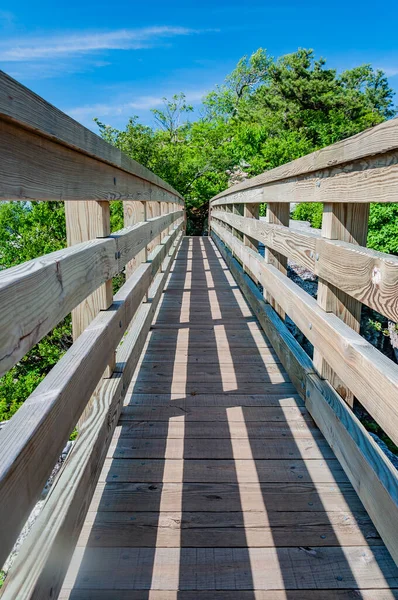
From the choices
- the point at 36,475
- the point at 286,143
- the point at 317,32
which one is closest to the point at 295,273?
the point at 36,475

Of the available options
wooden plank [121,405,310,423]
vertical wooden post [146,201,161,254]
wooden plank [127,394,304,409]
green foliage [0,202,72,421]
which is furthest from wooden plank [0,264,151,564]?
green foliage [0,202,72,421]

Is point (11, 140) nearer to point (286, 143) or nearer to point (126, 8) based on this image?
point (286, 143)

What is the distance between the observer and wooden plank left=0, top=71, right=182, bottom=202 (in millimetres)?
951

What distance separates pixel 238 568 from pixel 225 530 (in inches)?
6.6

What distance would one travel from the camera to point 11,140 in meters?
1.01

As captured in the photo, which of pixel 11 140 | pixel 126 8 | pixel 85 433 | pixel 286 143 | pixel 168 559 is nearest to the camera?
pixel 11 140

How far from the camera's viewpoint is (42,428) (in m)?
1.11

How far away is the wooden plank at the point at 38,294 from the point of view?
0.96 meters

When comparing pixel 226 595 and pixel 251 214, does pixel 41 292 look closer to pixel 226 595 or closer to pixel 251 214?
pixel 226 595

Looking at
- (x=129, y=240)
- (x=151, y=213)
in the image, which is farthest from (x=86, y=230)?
(x=151, y=213)

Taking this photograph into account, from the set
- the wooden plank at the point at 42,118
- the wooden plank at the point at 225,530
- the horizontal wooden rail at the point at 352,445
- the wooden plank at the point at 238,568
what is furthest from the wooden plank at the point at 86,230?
the horizontal wooden rail at the point at 352,445

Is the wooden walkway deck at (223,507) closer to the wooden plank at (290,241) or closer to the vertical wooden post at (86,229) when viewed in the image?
the vertical wooden post at (86,229)

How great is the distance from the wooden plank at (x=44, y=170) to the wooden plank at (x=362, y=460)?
126 cm

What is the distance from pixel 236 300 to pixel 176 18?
9946cm
